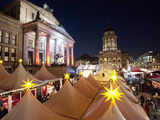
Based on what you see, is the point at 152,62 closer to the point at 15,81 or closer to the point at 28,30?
the point at 28,30

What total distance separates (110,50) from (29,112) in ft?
258

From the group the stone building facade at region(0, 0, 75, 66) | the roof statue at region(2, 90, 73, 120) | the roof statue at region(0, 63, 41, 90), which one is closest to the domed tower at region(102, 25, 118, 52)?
the stone building facade at region(0, 0, 75, 66)

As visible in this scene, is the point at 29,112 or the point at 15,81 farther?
the point at 15,81

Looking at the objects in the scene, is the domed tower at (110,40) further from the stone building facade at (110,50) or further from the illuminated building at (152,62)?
the illuminated building at (152,62)

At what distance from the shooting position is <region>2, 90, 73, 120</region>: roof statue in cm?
312

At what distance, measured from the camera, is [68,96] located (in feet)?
17.0

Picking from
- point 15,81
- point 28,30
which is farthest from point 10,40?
point 15,81

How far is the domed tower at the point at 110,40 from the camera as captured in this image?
78.4m

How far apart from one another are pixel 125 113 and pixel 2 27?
2365 cm

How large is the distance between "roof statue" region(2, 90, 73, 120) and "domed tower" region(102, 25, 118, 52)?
8025 centimetres

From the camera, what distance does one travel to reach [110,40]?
79.4 metres

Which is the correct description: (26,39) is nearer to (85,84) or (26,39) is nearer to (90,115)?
(85,84)

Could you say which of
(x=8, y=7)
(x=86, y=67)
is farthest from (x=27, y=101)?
(x=8, y=7)

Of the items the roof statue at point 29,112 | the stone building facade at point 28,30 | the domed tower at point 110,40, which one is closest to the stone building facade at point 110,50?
the domed tower at point 110,40
